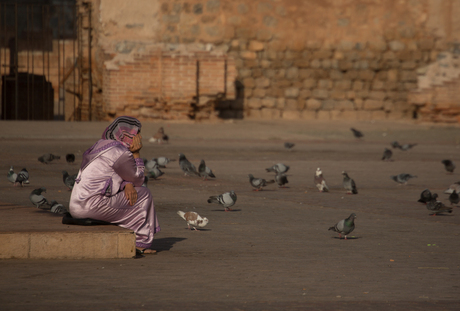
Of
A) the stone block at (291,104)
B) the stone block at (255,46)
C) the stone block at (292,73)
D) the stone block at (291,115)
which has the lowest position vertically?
the stone block at (291,115)

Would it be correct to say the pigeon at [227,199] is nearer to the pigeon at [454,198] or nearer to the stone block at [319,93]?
the pigeon at [454,198]

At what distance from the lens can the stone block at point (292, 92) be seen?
77.2 ft

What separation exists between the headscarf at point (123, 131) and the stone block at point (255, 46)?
16.9 m

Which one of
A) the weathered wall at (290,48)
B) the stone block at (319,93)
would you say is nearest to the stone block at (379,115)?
the weathered wall at (290,48)

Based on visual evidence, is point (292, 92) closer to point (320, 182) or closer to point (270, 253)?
point (320, 182)

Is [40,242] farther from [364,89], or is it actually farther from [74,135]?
[364,89]

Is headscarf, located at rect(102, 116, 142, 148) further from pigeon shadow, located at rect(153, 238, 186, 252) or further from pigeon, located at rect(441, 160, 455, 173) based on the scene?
pigeon, located at rect(441, 160, 455, 173)

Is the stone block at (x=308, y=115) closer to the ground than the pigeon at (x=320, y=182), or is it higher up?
higher up

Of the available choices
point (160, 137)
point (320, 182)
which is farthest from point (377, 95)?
point (320, 182)

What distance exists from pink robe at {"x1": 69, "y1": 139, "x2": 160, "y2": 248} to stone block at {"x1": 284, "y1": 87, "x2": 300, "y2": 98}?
17.4 metres

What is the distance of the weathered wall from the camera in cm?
2147

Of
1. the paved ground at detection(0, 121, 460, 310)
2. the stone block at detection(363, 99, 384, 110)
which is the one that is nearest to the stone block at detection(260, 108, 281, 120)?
the stone block at detection(363, 99, 384, 110)

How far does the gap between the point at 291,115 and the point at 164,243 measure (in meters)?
17.1

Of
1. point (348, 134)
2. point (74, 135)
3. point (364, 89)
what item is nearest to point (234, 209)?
point (74, 135)
